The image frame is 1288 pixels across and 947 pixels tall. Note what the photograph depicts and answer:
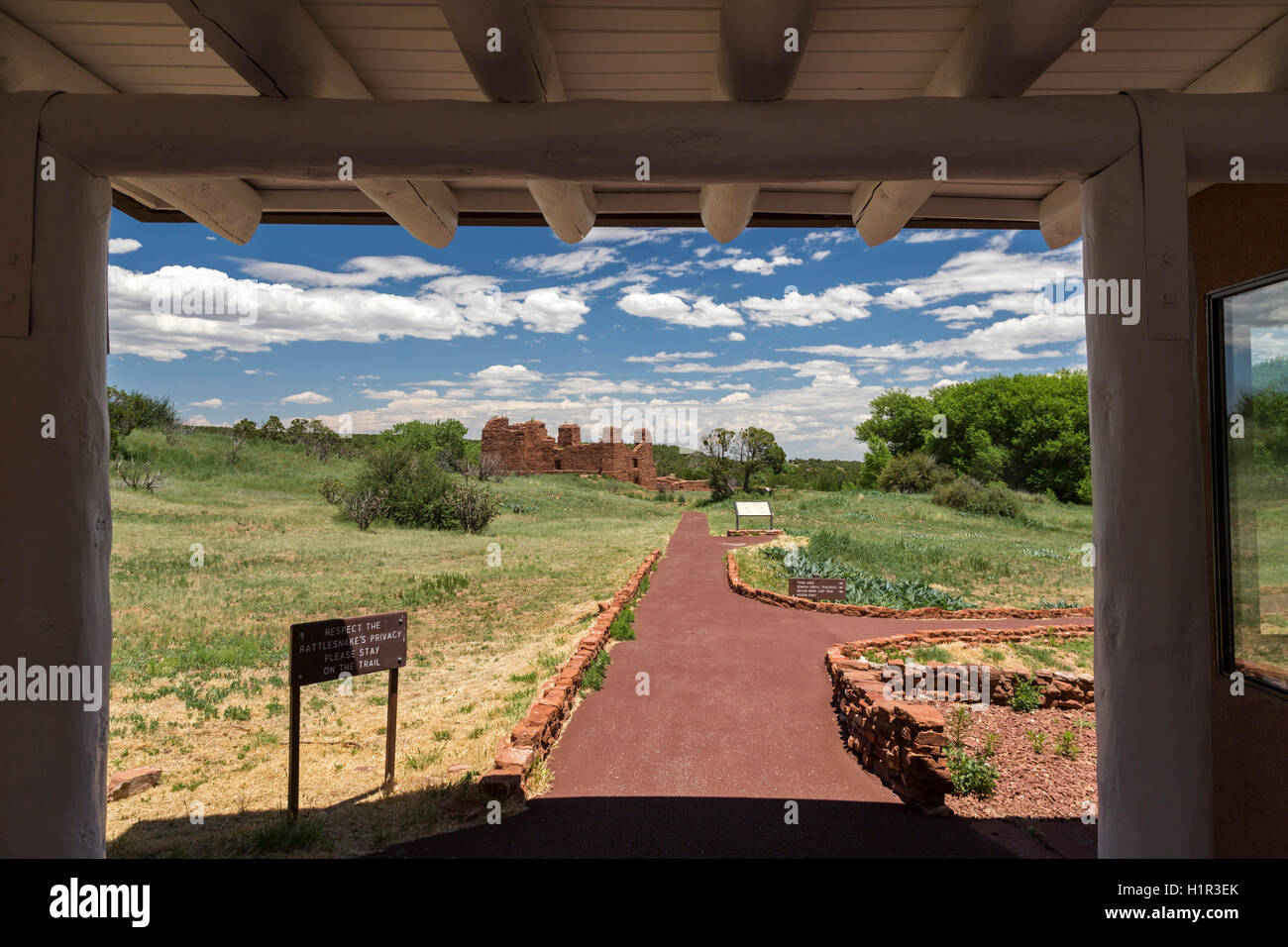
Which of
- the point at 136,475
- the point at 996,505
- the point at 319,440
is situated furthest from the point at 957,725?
the point at 319,440

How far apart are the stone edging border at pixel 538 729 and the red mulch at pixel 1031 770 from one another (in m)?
3.00

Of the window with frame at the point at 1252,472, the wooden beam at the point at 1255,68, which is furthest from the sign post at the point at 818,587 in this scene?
the wooden beam at the point at 1255,68

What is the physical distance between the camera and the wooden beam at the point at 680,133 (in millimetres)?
1990

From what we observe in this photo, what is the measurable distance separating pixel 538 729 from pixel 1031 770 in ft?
12.8

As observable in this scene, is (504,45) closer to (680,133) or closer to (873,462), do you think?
(680,133)

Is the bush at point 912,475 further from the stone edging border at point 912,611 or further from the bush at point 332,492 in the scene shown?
the bush at point 332,492

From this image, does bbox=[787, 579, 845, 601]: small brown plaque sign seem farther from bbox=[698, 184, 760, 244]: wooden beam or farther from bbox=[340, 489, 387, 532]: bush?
bbox=[340, 489, 387, 532]: bush

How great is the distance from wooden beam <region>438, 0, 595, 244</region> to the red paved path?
149 inches

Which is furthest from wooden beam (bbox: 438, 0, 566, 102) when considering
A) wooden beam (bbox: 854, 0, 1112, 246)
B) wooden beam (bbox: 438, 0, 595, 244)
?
wooden beam (bbox: 854, 0, 1112, 246)

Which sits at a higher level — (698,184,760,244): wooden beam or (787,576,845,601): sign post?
(698,184,760,244): wooden beam

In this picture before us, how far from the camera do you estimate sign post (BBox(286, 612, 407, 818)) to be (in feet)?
13.1
